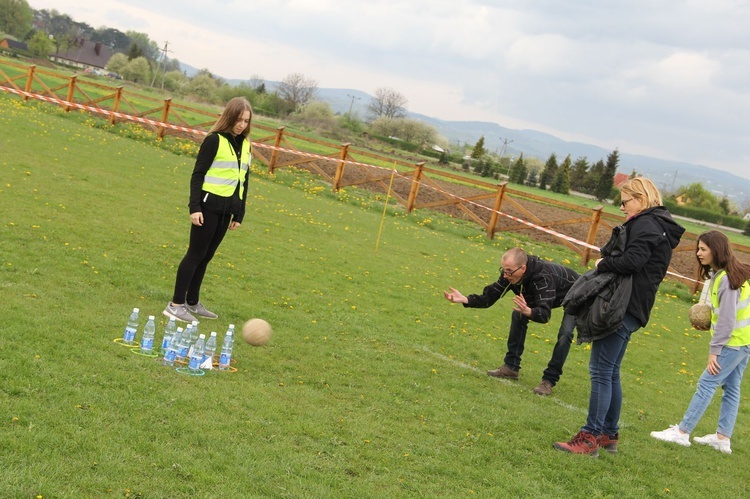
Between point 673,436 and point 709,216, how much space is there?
222 feet

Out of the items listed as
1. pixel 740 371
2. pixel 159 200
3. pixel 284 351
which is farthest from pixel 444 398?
pixel 159 200

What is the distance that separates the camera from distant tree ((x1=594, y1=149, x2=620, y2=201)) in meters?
75.1

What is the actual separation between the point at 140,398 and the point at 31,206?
712cm

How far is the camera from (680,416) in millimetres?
7918

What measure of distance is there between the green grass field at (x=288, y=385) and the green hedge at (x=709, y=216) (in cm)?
5939

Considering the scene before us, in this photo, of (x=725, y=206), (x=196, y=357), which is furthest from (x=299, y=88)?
(x=196, y=357)

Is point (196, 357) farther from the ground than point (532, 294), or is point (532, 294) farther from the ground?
point (532, 294)

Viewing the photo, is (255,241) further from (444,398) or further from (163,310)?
(444,398)

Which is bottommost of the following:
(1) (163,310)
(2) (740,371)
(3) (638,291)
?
(1) (163,310)

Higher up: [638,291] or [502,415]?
[638,291]

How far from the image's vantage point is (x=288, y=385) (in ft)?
20.1

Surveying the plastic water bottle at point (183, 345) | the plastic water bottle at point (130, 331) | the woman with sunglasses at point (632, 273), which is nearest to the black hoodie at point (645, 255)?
the woman with sunglasses at point (632, 273)

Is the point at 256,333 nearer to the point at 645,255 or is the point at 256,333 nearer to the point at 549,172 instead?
the point at 645,255

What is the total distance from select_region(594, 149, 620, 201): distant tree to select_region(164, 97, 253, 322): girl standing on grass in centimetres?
7163
